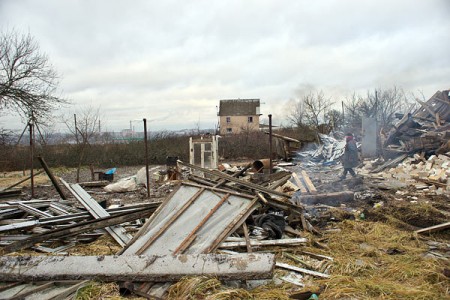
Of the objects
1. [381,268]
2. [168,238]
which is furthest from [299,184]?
[168,238]

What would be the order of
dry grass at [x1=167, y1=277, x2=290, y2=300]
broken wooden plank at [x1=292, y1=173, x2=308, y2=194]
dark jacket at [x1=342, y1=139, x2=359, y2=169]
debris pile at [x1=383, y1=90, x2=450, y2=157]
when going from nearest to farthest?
1. dry grass at [x1=167, y1=277, x2=290, y2=300]
2. broken wooden plank at [x1=292, y1=173, x2=308, y2=194]
3. dark jacket at [x1=342, y1=139, x2=359, y2=169]
4. debris pile at [x1=383, y1=90, x2=450, y2=157]

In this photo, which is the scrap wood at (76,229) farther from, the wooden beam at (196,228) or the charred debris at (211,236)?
the wooden beam at (196,228)

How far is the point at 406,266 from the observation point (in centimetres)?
423

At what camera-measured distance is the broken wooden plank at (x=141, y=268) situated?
371 cm

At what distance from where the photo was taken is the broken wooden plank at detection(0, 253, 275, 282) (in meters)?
3.71

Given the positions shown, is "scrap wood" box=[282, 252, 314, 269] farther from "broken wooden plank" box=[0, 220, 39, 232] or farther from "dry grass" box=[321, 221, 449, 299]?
"broken wooden plank" box=[0, 220, 39, 232]

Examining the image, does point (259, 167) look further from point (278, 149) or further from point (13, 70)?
point (13, 70)

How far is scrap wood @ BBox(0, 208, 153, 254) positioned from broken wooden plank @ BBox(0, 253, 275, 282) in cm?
82

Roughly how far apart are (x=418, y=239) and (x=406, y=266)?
1438 mm

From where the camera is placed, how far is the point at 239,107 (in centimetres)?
4684

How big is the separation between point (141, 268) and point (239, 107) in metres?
43.9

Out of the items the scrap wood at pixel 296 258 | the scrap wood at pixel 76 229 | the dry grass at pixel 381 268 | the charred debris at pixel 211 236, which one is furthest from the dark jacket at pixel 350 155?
the scrap wood at pixel 76 229

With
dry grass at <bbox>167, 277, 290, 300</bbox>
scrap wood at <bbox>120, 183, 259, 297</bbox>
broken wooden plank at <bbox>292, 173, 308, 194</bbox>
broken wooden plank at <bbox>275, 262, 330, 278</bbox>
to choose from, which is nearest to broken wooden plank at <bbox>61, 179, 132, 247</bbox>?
scrap wood at <bbox>120, 183, 259, 297</bbox>

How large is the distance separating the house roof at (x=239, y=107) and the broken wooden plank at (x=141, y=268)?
42818 mm
